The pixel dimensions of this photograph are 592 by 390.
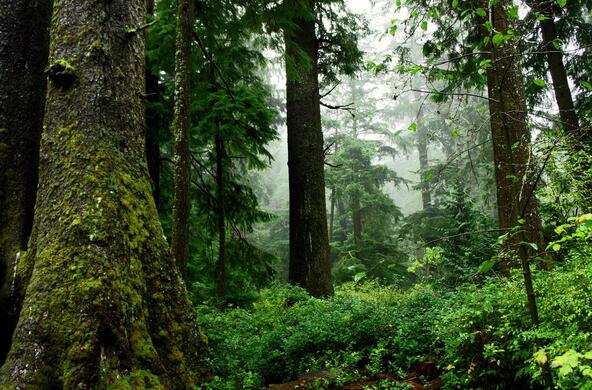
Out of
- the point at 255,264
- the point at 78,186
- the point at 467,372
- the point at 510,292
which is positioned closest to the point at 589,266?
the point at 510,292

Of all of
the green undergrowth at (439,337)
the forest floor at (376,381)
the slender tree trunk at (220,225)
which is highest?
the slender tree trunk at (220,225)

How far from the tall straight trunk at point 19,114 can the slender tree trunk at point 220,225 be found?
3809mm

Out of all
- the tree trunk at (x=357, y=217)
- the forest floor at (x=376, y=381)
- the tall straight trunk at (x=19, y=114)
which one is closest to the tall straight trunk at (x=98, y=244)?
the tall straight trunk at (x=19, y=114)

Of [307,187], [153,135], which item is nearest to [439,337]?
[307,187]

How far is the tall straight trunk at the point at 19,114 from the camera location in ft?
13.3

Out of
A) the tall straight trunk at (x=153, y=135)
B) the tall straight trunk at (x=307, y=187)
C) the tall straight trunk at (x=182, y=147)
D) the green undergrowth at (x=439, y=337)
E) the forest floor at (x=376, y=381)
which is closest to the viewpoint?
the green undergrowth at (x=439, y=337)

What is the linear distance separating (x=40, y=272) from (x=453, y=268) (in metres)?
8.81

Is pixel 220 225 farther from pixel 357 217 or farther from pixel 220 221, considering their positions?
pixel 357 217

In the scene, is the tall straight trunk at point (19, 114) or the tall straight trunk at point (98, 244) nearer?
the tall straight trunk at point (98, 244)

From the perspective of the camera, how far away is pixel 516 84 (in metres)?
6.62

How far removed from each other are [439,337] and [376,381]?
0.71 metres

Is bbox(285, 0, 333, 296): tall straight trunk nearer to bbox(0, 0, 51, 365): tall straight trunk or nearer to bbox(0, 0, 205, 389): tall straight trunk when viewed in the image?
bbox(0, 0, 205, 389): tall straight trunk

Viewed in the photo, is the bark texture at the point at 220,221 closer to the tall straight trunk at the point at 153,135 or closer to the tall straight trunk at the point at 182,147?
the tall straight trunk at the point at 153,135

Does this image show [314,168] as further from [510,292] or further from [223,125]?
[510,292]
